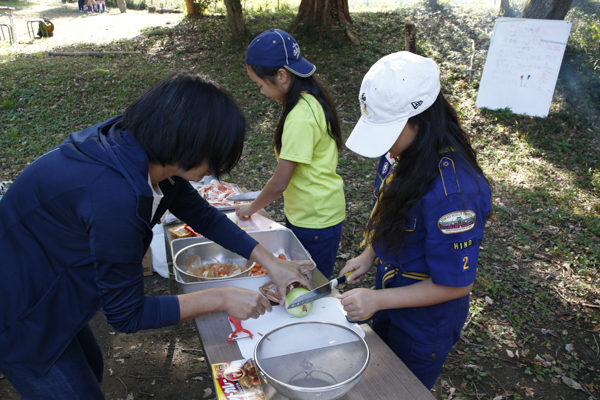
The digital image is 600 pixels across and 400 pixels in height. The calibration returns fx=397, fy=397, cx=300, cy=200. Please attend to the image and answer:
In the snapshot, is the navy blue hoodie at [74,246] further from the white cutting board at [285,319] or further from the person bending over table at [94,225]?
the white cutting board at [285,319]

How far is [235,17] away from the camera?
34.3 ft

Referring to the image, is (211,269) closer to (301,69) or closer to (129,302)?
(129,302)

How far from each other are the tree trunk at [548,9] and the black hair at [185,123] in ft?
26.9

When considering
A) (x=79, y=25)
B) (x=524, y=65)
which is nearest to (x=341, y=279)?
(x=524, y=65)

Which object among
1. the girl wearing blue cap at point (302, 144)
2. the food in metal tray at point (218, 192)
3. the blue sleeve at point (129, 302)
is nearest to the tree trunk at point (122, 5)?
the food in metal tray at point (218, 192)

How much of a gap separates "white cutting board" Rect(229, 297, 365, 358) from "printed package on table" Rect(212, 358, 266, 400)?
0.33 feet

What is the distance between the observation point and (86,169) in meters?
1.23

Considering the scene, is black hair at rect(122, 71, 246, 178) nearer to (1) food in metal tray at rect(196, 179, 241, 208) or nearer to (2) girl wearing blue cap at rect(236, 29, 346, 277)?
(2) girl wearing blue cap at rect(236, 29, 346, 277)

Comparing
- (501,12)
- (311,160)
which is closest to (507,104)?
(501,12)

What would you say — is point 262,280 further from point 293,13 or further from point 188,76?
point 293,13

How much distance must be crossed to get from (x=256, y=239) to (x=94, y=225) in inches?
46.6

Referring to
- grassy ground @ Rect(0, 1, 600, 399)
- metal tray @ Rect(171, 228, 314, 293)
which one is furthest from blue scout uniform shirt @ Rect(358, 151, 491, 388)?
grassy ground @ Rect(0, 1, 600, 399)

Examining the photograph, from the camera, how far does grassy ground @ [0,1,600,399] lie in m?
3.21

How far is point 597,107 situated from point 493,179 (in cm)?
300
